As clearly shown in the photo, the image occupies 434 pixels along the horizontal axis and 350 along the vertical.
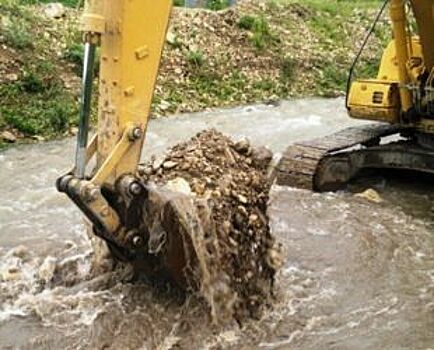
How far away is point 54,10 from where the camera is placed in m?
14.7

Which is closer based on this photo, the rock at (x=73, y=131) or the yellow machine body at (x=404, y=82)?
the yellow machine body at (x=404, y=82)

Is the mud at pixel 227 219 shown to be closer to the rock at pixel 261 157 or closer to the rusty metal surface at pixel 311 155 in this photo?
the rock at pixel 261 157

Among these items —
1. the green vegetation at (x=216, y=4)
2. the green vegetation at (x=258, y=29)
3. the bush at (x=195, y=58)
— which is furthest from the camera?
the green vegetation at (x=216, y=4)

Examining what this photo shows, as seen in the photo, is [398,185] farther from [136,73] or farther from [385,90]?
[136,73]

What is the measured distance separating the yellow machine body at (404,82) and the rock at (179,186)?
4.13 meters

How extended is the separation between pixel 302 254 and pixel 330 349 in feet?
5.44

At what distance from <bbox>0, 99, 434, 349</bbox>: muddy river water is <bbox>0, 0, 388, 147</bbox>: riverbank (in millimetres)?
2570

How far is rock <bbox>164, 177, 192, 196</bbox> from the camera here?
5.37 m

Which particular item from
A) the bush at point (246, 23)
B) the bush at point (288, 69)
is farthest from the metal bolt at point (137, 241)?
the bush at point (246, 23)

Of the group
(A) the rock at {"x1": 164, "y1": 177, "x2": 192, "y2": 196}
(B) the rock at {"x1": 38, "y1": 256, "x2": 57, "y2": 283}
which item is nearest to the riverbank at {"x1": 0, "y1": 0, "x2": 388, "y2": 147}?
(B) the rock at {"x1": 38, "y1": 256, "x2": 57, "y2": 283}

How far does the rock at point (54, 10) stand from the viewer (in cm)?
1454

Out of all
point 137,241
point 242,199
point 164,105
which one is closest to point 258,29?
point 164,105

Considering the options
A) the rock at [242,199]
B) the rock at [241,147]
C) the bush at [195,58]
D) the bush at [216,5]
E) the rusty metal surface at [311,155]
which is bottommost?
the rusty metal surface at [311,155]

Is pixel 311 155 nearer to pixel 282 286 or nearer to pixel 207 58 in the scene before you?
pixel 282 286
